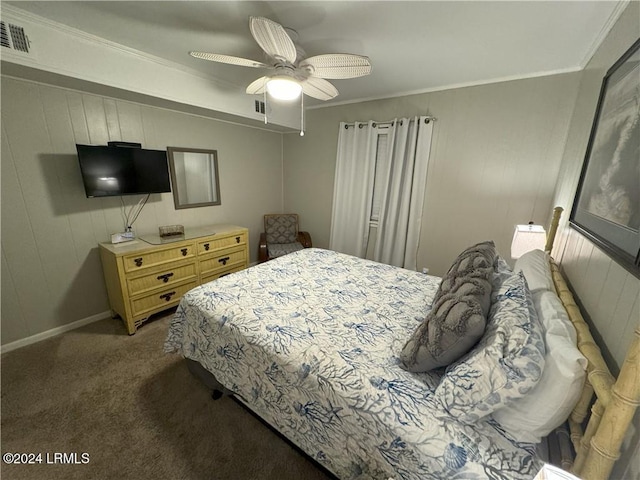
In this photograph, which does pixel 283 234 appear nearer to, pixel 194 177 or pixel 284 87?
pixel 194 177

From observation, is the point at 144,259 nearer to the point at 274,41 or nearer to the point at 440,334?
the point at 274,41

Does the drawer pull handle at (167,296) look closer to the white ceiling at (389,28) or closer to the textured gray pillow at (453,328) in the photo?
the white ceiling at (389,28)

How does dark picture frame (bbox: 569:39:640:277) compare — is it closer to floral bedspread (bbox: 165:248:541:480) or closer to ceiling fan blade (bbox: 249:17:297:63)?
floral bedspread (bbox: 165:248:541:480)

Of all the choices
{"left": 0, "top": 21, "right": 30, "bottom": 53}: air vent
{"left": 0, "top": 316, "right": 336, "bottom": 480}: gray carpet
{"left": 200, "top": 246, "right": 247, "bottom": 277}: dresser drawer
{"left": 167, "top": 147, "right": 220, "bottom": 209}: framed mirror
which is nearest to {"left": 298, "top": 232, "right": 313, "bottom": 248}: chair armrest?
{"left": 200, "top": 246, "right": 247, "bottom": 277}: dresser drawer

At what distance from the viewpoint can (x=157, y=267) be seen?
8.00 ft

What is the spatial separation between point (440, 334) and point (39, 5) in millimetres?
2859

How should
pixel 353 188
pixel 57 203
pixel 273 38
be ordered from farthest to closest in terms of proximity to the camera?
pixel 353 188 → pixel 57 203 → pixel 273 38

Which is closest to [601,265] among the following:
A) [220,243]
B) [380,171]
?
[380,171]

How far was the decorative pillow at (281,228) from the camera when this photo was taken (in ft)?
12.6

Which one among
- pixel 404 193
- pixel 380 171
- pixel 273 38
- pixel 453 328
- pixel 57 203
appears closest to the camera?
pixel 453 328

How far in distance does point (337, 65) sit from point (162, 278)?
2420 millimetres

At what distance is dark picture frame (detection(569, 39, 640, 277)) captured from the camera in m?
0.86

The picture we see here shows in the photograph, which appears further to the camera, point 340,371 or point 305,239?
point 305,239

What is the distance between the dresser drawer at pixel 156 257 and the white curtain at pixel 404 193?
7.53ft
